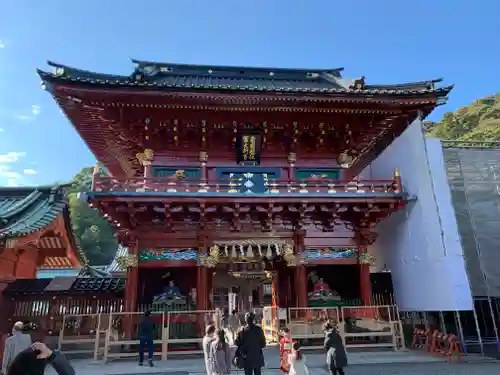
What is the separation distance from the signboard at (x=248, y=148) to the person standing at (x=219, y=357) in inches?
325

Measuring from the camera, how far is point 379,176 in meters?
16.5

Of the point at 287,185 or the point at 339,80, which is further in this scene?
the point at 339,80

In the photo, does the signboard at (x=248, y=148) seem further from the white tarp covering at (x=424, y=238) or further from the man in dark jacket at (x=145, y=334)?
the man in dark jacket at (x=145, y=334)

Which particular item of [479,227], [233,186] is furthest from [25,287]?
[479,227]

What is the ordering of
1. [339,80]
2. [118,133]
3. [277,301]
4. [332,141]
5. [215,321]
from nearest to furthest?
[215,321]
[118,133]
[332,141]
[277,301]
[339,80]

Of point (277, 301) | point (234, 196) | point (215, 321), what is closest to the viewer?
point (215, 321)

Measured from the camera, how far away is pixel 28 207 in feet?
43.3

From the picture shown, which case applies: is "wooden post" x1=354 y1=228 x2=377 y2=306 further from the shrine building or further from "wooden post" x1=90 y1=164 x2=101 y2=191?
"wooden post" x1=90 y1=164 x2=101 y2=191

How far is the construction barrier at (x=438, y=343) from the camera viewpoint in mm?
10812

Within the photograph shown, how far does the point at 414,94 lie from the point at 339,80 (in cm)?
556

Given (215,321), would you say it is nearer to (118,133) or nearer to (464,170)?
(118,133)

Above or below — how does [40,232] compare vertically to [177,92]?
below

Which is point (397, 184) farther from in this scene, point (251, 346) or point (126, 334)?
point (126, 334)

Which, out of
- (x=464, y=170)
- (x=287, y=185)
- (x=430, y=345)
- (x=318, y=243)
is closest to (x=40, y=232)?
(x=287, y=185)
